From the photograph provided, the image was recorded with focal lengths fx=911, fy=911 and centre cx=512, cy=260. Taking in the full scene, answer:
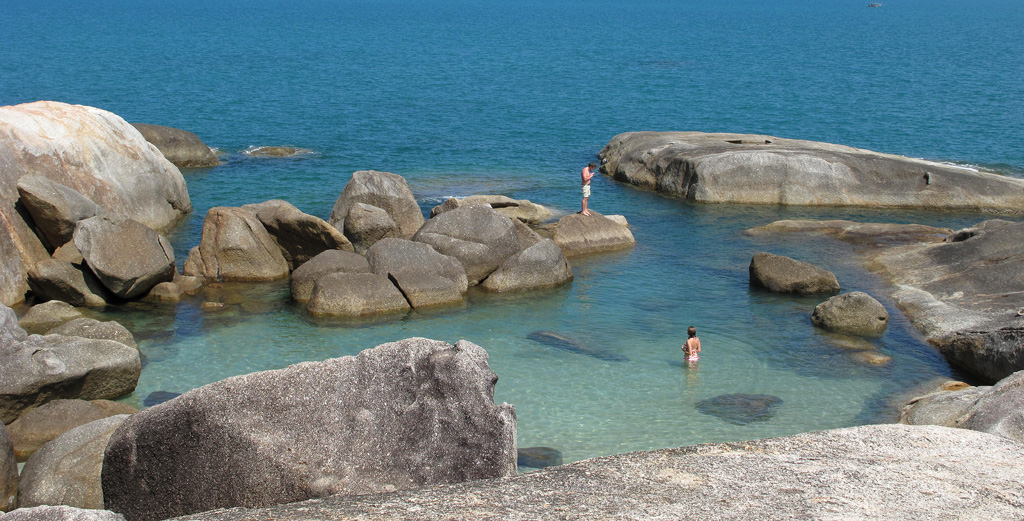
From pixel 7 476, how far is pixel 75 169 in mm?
12877

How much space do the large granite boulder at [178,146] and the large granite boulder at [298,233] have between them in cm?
1345

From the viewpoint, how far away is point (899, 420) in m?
14.2

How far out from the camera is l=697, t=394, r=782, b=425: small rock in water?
1445 centimetres

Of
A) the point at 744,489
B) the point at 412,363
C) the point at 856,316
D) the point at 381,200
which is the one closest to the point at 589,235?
the point at 381,200

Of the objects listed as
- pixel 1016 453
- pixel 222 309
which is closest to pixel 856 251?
pixel 222 309

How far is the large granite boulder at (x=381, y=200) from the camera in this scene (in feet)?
76.6

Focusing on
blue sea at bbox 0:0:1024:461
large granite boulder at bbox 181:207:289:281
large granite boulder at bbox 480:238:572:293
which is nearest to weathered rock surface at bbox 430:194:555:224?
blue sea at bbox 0:0:1024:461

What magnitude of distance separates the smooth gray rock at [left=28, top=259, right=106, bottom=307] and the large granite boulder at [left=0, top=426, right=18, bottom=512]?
8.02 meters

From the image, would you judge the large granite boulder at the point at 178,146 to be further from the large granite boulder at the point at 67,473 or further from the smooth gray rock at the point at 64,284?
the large granite boulder at the point at 67,473

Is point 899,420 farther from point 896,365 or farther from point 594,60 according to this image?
point 594,60

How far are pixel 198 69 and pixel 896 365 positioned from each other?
61.3 m

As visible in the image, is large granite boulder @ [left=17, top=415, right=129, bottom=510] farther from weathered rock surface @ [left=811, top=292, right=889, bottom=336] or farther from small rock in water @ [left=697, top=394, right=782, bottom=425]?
weathered rock surface @ [left=811, top=292, right=889, bottom=336]

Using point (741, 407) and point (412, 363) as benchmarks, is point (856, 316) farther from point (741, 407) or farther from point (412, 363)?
point (412, 363)

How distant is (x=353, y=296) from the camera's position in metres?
18.9
